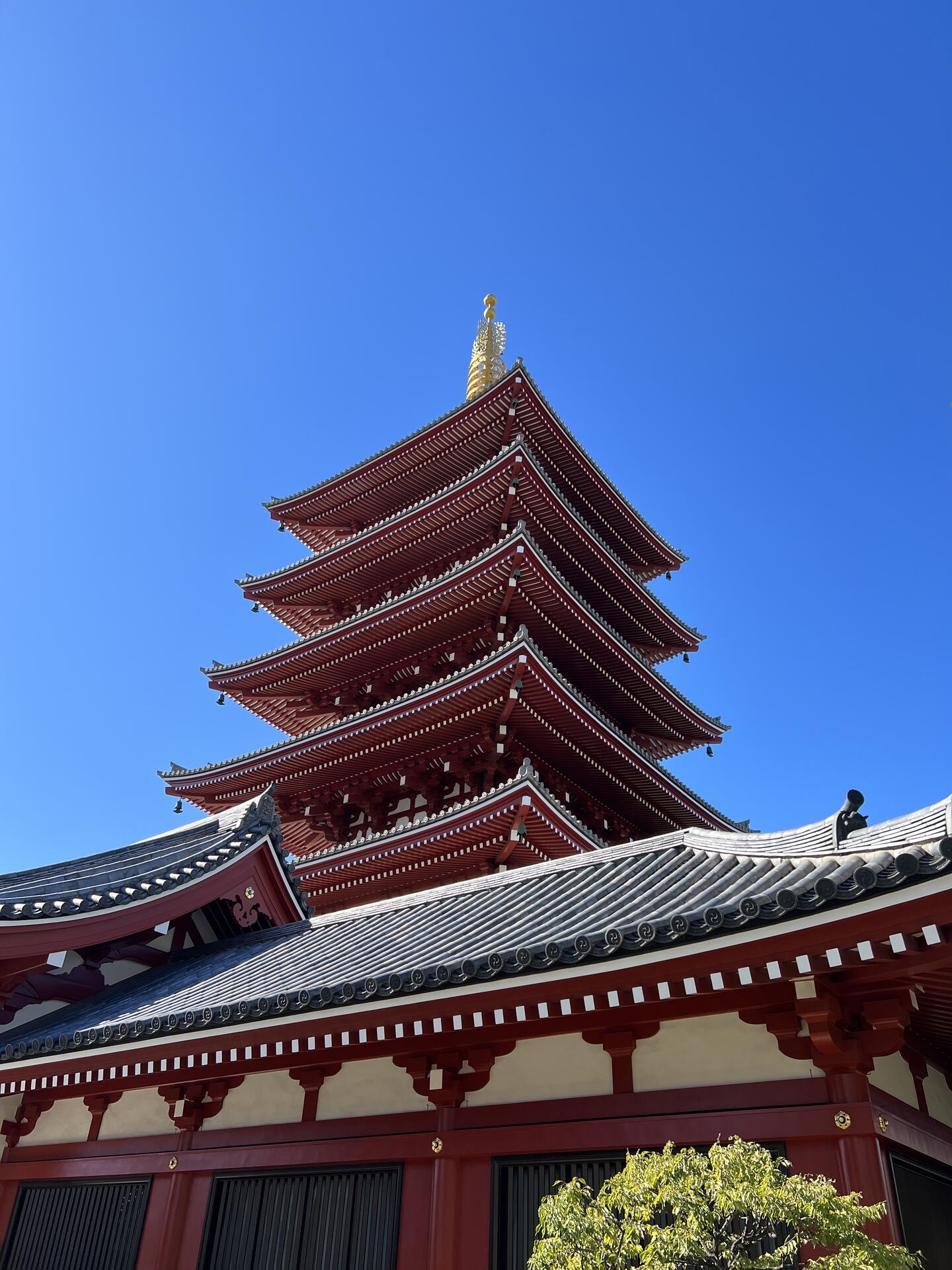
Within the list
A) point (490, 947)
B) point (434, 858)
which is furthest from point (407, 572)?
point (490, 947)

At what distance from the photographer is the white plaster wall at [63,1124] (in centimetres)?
876

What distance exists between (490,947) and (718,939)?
213cm

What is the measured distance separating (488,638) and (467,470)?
191 inches

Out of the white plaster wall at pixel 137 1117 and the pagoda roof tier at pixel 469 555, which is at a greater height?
the pagoda roof tier at pixel 469 555

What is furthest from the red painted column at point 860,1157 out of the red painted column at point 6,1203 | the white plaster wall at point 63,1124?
the red painted column at point 6,1203

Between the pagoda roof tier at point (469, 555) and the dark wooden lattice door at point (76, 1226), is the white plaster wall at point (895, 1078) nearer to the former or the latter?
the dark wooden lattice door at point (76, 1226)

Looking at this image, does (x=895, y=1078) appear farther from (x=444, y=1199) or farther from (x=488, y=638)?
(x=488, y=638)

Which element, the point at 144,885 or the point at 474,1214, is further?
the point at 144,885

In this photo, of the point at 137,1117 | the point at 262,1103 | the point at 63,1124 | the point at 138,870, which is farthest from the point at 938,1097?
the point at 138,870

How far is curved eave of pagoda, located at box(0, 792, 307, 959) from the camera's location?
9.47 metres

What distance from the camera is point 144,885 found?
34.4 ft

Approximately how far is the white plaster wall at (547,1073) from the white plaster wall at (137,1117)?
133 inches

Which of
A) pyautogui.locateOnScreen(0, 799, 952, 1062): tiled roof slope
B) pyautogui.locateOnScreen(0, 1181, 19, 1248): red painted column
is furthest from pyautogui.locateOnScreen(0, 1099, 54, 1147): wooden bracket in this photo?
pyautogui.locateOnScreen(0, 799, 952, 1062): tiled roof slope

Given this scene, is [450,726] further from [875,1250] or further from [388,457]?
[875,1250]
